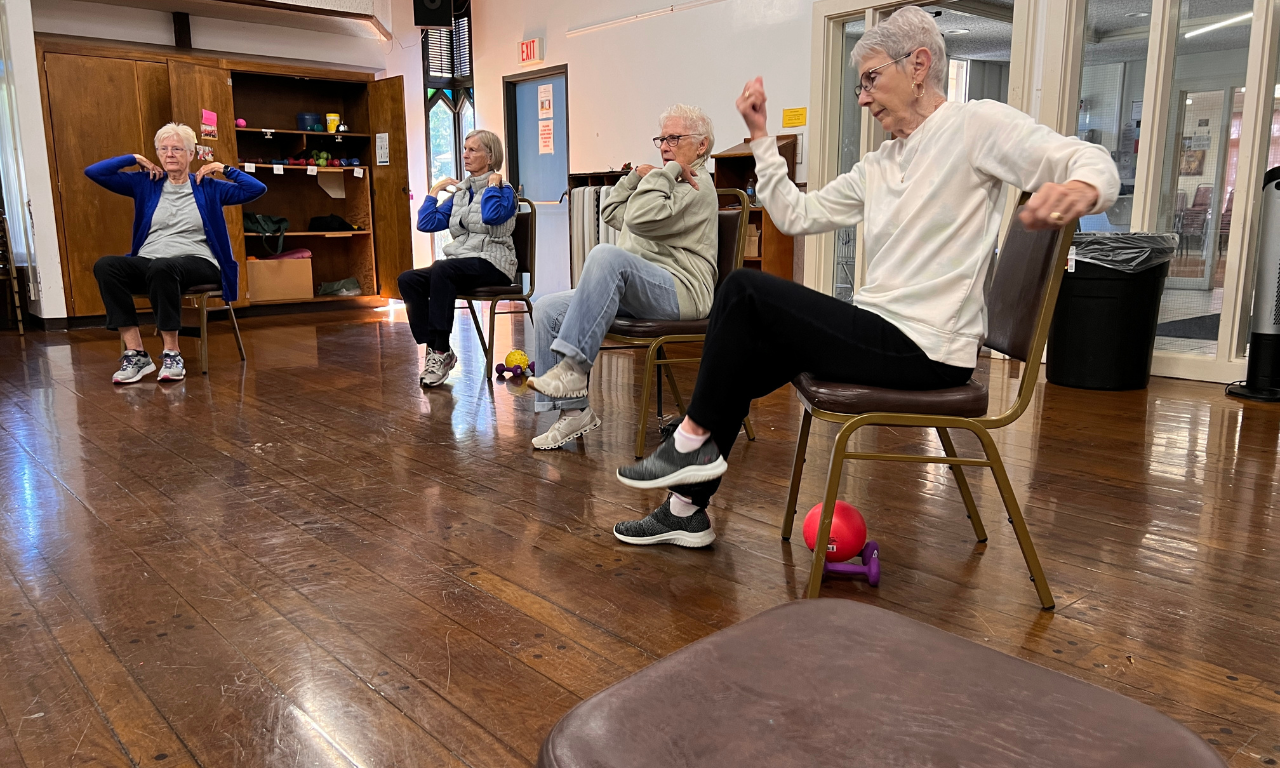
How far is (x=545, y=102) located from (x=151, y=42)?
2.98 m

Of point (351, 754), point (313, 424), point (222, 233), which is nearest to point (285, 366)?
point (222, 233)

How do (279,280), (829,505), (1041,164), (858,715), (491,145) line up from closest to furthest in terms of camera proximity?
(858,715)
(1041,164)
(829,505)
(491,145)
(279,280)

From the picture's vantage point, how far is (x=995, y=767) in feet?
1.46

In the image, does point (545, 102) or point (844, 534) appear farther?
point (545, 102)

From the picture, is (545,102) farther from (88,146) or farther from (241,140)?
(88,146)

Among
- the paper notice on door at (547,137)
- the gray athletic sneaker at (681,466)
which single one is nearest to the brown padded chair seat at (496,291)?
the gray athletic sneaker at (681,466)

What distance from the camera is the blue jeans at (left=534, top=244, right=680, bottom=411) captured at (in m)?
2.59

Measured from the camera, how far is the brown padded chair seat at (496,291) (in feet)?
13.1

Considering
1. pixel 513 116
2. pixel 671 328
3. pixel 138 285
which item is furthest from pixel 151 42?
pixel 671 328

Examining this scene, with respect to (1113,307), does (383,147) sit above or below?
above

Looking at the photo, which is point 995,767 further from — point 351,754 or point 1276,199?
point 1276,199

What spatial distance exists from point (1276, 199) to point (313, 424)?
379cm

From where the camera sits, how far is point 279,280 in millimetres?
7039

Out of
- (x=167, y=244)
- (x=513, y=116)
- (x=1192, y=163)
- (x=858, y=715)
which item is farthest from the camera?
(x=513, y=116)
